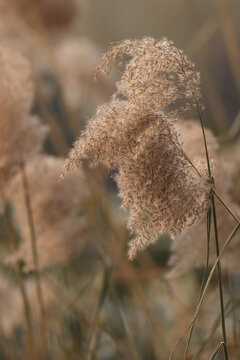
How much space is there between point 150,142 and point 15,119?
1.49 feet

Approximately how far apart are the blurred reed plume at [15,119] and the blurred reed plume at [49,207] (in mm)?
62

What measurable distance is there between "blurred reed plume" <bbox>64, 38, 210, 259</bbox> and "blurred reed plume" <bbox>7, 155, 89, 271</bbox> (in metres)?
0.52

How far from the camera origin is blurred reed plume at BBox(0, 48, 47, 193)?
0.92 metres

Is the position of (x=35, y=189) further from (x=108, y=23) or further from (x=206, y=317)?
(x=108, y=23)

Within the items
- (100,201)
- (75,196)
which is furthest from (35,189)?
(100,201)

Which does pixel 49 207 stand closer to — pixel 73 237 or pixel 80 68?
pixel 73 237

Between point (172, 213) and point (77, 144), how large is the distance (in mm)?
126

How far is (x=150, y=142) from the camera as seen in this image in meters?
0.56

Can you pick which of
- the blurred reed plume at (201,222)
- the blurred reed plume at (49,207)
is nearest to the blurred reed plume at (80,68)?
the blurred reed plume at (49,207)

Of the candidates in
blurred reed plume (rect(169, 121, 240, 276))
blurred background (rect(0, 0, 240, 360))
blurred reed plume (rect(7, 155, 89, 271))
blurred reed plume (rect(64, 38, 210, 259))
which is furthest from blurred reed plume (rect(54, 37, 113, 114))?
blurred reed plume (rect(64, 38, 210, 259))

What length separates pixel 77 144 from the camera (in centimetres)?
56

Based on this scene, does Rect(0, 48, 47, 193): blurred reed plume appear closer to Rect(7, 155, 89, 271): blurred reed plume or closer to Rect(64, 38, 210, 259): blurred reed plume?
Rect(7, 155, 89, 271): blurred reed plume

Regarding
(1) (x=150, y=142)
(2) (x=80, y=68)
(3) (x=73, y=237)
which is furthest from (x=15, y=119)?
(2) (x=80, y=68)

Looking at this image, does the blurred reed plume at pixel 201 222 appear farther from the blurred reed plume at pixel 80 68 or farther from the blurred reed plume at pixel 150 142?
the blurred reed plume at pixel 80 68
